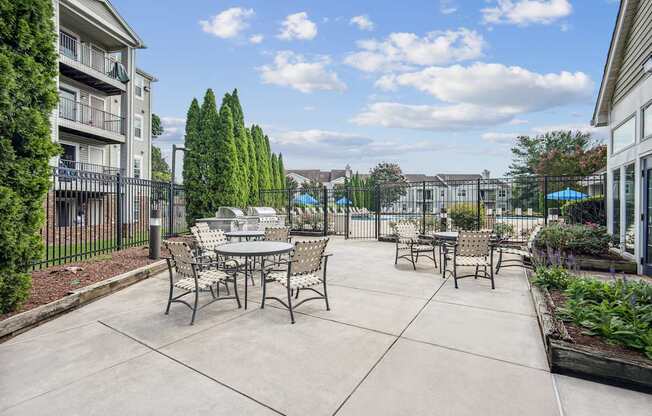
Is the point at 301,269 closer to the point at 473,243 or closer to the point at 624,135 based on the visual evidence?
the point at 473,243

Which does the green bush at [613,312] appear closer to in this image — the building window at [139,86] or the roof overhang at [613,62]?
the roof overhang at [613,62]

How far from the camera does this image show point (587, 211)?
11.4 metres

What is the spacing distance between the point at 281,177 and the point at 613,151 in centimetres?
2269

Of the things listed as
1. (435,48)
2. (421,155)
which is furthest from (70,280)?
(421,155)

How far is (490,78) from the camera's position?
14242 mm

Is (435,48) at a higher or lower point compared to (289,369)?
higher

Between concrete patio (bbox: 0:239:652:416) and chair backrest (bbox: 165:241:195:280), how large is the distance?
23.6 inches

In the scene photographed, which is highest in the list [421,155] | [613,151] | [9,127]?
[421,155]

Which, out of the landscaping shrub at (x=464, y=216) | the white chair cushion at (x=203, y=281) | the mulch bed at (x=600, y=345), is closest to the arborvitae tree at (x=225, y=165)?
the white chair cushion at (x=203, y=281)

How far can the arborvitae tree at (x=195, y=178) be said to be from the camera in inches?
487

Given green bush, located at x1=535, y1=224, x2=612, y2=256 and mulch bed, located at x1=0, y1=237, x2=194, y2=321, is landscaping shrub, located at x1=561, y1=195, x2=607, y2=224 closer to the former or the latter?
green bush, located at x1=535, y1=224, x2=612, y2=256

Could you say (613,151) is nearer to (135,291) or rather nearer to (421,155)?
(135,291)

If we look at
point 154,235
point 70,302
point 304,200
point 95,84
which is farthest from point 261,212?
point 95,84

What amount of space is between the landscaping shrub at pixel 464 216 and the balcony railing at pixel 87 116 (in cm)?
1729
